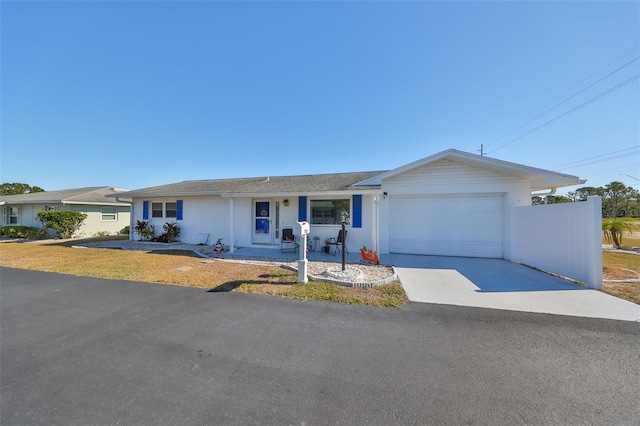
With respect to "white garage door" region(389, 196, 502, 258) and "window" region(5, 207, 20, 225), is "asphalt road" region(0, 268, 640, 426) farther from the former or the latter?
"window" region(5, 207, 20, 225)

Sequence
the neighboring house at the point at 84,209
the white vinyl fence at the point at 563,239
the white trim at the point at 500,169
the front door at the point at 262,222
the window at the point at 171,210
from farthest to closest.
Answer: the neighboring house at the point at 84,209
the window at the point at 171,210
the front door at the point at 262,222
the white trim at the point at 500,169
the white vinyl fence at the point at 563,239

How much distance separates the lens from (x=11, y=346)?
312 cm

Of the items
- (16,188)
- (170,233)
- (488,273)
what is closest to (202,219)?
(170,233)

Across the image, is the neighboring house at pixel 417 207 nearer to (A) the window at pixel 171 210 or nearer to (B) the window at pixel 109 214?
(A) the window at pixel 171 210

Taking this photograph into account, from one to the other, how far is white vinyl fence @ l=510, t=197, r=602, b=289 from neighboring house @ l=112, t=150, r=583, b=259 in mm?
821

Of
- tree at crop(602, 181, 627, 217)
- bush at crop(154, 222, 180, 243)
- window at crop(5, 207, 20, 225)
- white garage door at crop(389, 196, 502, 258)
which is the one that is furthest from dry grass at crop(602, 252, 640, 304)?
tree at crop(602, 181, 627, 217)

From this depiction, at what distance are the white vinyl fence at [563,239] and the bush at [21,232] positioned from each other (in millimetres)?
27196

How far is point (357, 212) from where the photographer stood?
9.52 m

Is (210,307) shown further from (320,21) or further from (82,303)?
(320,21)

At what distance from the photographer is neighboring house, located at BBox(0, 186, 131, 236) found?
16594 millimetres

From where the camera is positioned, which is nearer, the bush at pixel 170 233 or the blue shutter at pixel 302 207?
the blue shutter at pixel 302 207

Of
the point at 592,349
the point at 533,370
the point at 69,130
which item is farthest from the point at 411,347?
the point at 69,130

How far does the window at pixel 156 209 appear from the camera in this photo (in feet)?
42.1

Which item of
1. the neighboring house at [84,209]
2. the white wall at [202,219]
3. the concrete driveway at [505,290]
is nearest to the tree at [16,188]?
the neighboring house at [84,209]
